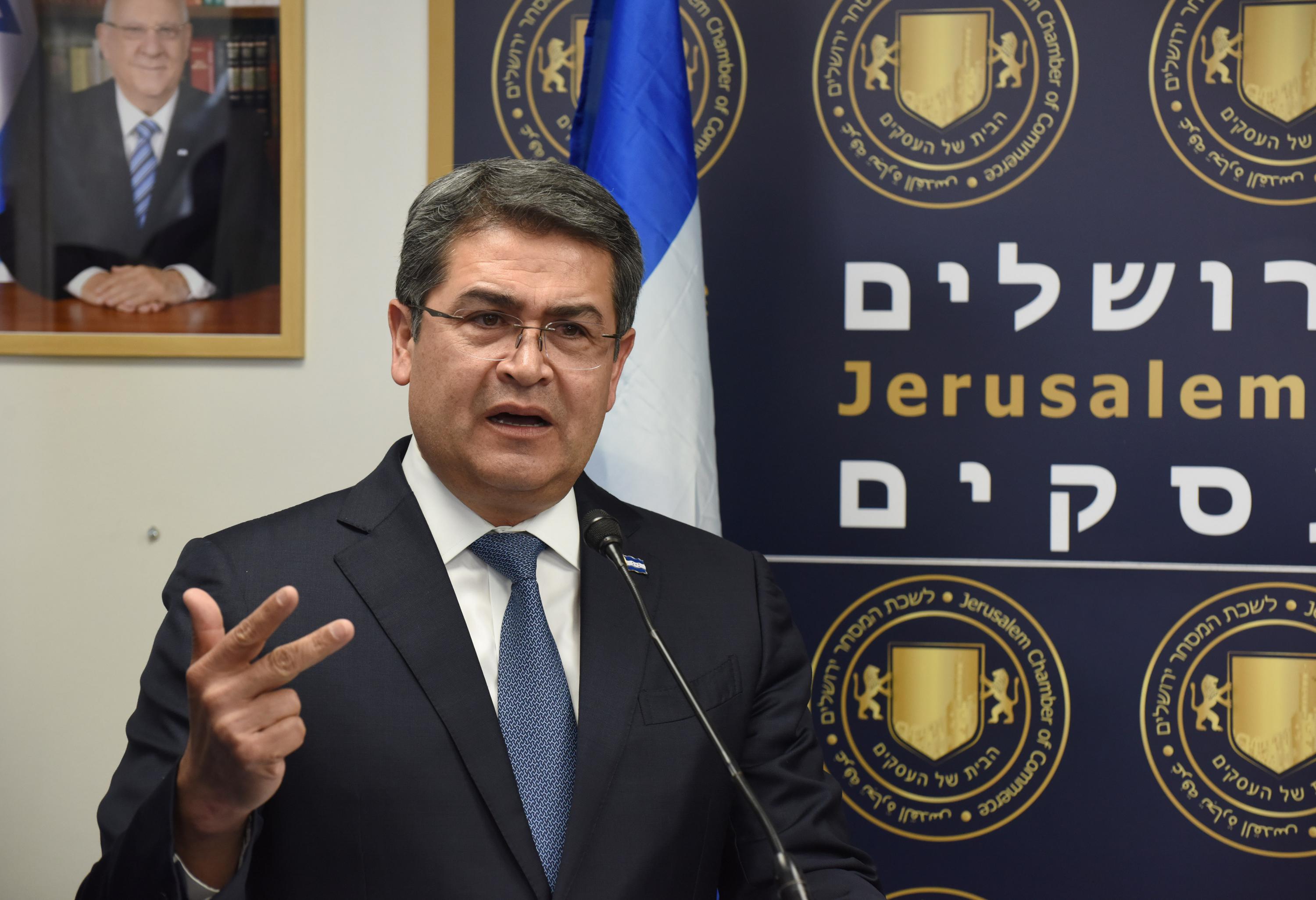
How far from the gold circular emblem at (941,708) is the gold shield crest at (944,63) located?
1.00 metres

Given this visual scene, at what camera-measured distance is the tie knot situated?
1.29 m

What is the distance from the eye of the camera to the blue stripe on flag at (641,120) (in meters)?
1.81

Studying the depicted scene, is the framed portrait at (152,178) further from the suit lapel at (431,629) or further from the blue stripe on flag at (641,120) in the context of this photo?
the suit lapel at (431,629)

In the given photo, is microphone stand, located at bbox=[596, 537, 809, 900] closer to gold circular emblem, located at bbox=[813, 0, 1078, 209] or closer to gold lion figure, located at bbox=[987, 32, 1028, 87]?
gold circular emblem, located at bbox=[813, 0, 1078, 209]

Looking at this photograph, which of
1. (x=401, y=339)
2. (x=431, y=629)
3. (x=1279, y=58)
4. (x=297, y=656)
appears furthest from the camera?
(x=1279, y=58)

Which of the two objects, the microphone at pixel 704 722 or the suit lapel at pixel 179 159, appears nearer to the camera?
the microphone at pixel 704 722

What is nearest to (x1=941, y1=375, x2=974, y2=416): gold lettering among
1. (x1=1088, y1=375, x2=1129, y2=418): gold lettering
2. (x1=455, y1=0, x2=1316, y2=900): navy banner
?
(x1=455, y1=0, x2=1316, y2=900): navy banner

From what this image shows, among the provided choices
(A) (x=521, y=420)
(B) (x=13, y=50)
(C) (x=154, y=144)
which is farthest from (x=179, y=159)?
(A) (x=521, y=420)

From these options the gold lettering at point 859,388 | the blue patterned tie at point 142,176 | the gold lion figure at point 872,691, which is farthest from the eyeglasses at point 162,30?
the gold lion figure at point 872,691

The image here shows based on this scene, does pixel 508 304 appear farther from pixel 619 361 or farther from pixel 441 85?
pixel 441 85

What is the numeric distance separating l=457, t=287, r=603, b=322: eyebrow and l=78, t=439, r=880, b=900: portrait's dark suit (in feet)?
0.90

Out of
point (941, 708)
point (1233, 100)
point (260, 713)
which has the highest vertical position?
point (1233, 100)

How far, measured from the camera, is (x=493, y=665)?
1.24m

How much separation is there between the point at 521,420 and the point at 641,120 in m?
0.80
